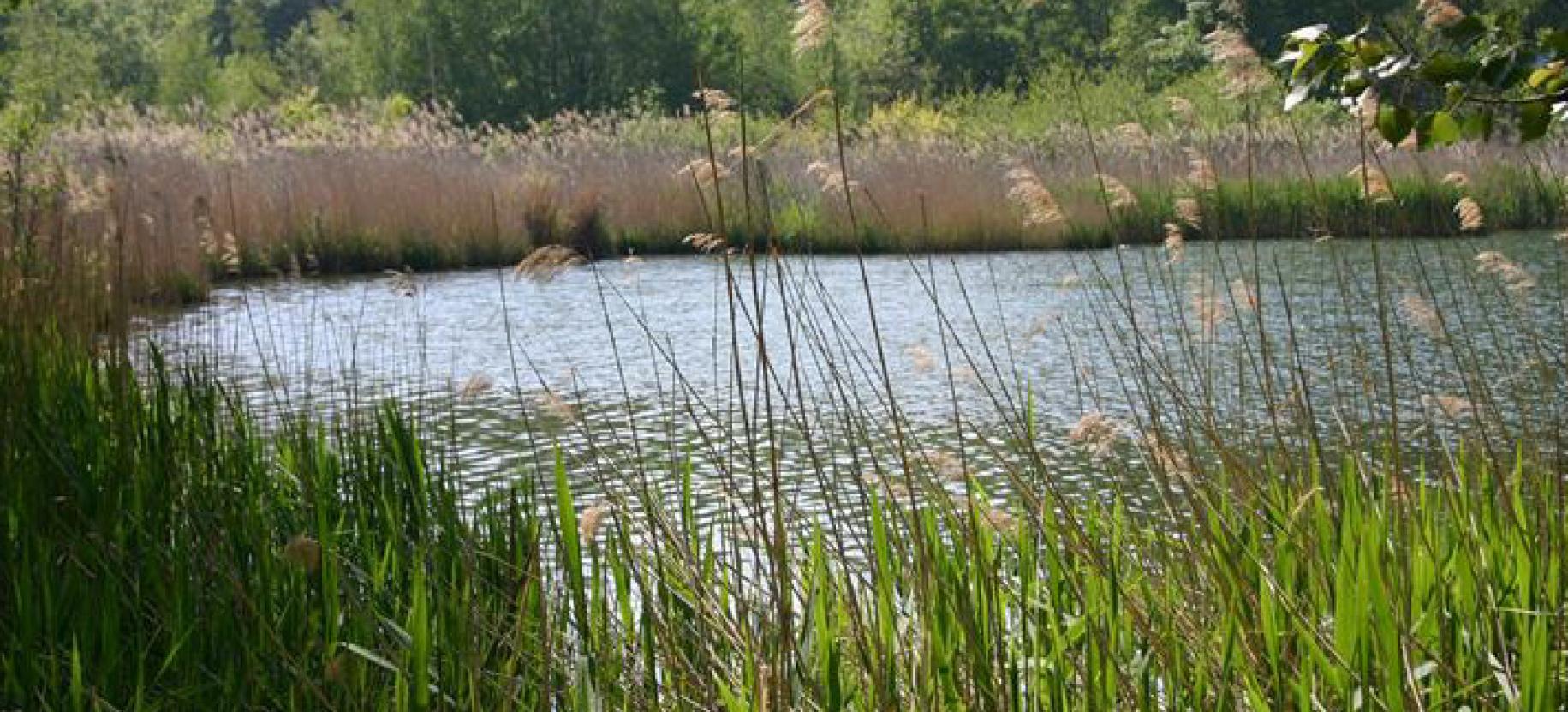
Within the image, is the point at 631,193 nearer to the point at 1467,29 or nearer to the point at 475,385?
the point at 475,385

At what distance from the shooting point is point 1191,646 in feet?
7.38

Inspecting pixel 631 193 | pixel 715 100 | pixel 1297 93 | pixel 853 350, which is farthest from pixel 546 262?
pixel 631 193

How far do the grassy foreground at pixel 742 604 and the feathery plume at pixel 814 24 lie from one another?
64cm

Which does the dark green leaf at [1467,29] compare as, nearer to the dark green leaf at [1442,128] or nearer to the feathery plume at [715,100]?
the dark green leaf at [1442,128]

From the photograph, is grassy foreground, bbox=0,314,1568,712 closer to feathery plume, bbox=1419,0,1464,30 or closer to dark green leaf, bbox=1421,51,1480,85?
Answer: dark green leaf, bbox=1421,51,1480,85

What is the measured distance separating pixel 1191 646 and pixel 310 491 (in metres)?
1.51

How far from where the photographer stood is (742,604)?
7.39ft

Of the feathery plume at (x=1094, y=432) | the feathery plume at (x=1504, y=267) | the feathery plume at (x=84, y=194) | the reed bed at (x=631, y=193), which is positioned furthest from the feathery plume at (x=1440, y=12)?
the reed bed at (x=631, y=193)

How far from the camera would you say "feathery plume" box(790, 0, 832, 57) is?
90.4 inches

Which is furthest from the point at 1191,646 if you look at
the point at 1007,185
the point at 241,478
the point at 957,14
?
the point at 957,14

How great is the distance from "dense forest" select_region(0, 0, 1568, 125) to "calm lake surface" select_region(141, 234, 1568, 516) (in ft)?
52.9

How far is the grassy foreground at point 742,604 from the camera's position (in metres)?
2.07

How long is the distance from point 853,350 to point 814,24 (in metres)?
0.82

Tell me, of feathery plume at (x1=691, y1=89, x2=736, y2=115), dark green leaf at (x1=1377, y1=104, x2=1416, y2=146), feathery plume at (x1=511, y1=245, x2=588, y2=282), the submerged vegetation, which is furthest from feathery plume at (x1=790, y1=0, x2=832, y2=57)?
dark green leaf at (x1=1377, y1=104, x2=1416, y2=146)
